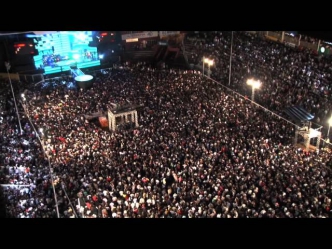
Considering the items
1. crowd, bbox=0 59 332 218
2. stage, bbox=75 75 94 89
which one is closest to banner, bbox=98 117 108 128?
crowd, bbox=0 59 332 218

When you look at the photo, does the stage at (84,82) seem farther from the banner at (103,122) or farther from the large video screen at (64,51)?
the banner at (103,122)

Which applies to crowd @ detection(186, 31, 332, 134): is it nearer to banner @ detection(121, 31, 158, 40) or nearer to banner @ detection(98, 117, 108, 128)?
banner @ detection(121, 31, 158, 40)

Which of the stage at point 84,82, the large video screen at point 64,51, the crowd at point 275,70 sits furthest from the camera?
the large video screen at point 64,51

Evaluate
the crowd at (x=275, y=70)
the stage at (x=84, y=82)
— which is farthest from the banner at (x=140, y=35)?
the stage at (x=84, y=82)

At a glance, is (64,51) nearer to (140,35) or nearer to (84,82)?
(84,82)
